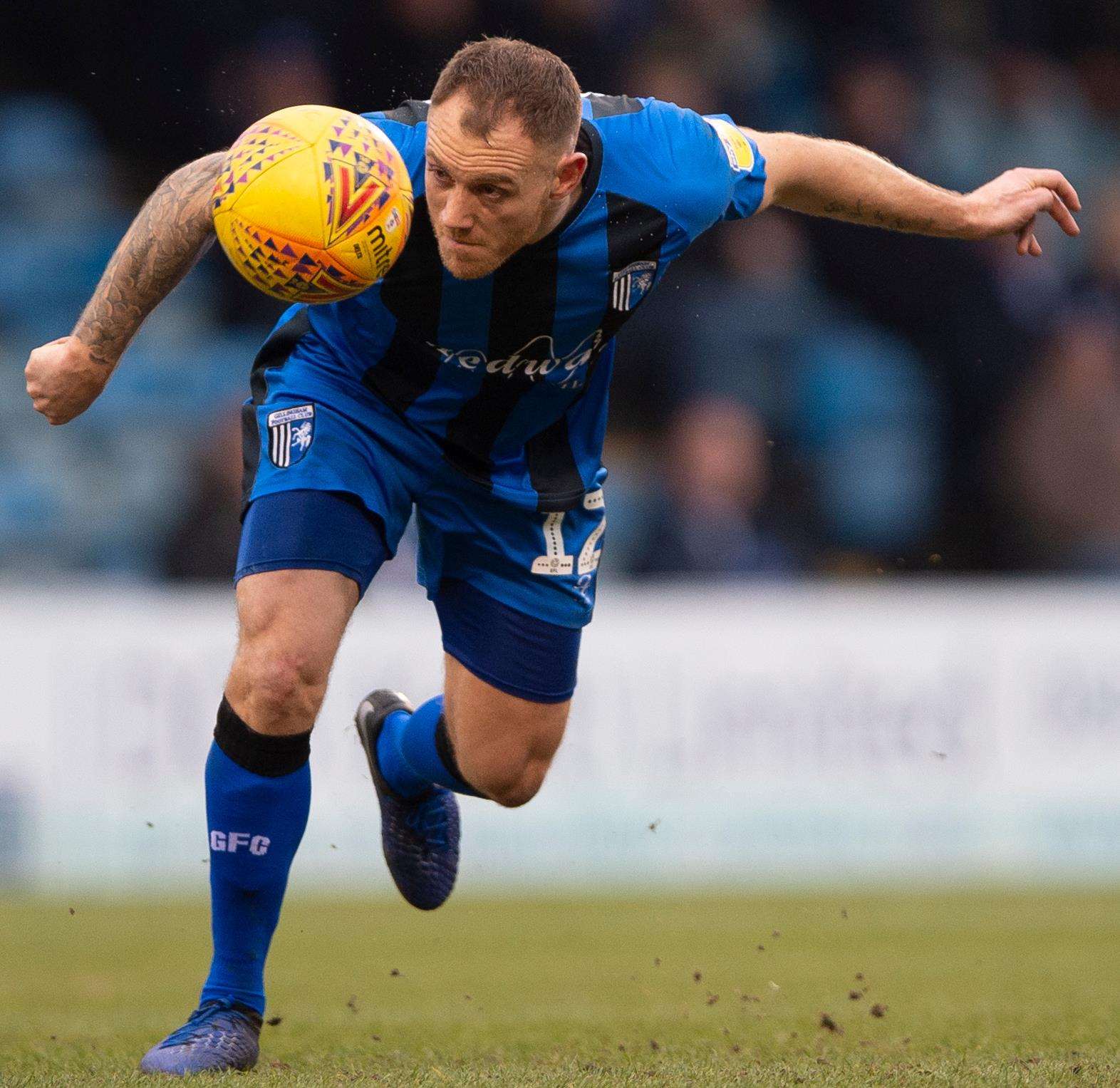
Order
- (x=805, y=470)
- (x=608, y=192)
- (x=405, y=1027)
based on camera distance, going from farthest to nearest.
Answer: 1. (x=805, y=470)
2. (x=405, y=1027)
3. (x=608, y=192)

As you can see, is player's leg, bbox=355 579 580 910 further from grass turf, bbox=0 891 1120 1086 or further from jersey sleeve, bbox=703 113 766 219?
jersey sleeve, bbox=703 113 766 219

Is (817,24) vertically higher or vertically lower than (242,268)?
higher

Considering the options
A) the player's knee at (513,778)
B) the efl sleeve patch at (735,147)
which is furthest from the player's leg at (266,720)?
the efl sleeve patch at (735,147)

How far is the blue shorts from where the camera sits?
4203mm

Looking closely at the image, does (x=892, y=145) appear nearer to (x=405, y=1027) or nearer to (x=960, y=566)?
(x=960, y=566)

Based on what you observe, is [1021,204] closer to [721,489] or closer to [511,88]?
[511,88]

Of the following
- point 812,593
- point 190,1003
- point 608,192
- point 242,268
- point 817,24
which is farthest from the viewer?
point 817,24

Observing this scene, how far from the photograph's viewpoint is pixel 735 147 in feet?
14.6

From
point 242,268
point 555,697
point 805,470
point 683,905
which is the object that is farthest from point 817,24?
point 242,268

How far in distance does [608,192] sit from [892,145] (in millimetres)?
7677

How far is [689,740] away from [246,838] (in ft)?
16.4

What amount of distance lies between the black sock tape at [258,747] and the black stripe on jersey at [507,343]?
80cm

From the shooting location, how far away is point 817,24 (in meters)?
11.9

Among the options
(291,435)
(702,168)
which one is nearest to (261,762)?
(291,435)
